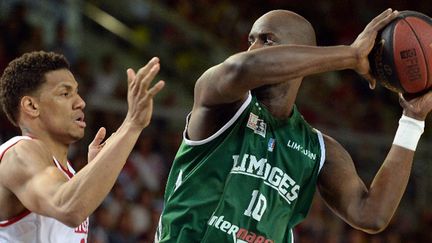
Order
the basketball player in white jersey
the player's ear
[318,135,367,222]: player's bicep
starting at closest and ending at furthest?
the basketball player in white jersey, the player's ear, [318,135,367,222]: player's bicep

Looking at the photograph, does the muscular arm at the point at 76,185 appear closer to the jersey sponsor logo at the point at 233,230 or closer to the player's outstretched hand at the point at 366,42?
the jersey sponsor logo at the point at 233,230

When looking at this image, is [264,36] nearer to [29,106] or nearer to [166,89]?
[29,106]

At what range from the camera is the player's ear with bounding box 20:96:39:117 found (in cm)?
414

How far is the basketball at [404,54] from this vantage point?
3885 mm

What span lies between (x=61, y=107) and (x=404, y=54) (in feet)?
5.55

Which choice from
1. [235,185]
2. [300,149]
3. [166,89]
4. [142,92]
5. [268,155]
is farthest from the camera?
[166,89]

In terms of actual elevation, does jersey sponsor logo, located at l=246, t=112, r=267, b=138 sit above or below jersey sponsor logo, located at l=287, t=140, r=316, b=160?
above

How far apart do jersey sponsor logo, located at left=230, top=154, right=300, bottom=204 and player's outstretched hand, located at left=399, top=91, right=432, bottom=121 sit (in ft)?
2.22

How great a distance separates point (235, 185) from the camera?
402cm

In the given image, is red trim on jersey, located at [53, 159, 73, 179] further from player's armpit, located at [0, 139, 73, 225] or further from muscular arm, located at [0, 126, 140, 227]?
muscular arm, located at [0, 126, 140, 227]

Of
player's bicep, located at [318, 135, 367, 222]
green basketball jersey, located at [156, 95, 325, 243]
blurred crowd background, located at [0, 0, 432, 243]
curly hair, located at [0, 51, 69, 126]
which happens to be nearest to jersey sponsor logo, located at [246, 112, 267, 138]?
green basketball jersey, located at [156, 95, 325, 243]

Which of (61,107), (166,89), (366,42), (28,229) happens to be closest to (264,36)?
(366,42)

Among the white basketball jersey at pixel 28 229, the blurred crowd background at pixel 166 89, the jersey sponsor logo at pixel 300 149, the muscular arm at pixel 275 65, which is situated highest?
the muscular arm at pixel 275 65

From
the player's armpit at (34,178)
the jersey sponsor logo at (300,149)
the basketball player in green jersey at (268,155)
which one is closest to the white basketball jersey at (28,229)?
the player's armpit at (34,178)
